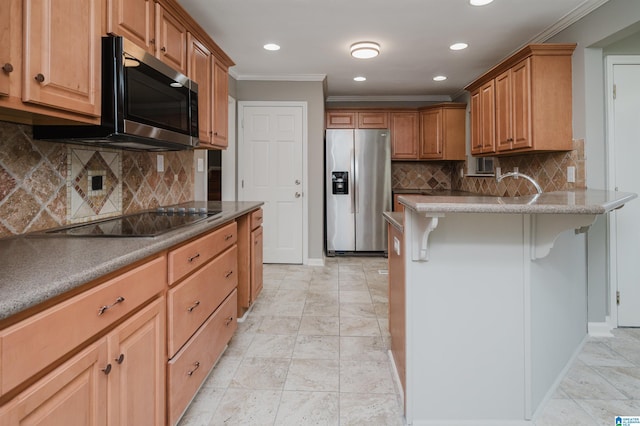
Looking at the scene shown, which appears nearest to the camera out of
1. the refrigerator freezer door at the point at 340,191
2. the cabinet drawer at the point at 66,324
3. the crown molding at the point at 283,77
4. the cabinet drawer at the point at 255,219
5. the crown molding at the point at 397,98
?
the cabinet drawer at the point at 66,324

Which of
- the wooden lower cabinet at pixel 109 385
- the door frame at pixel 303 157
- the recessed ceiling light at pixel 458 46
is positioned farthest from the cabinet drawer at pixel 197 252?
the recessed ceiling light at pixel 458 46

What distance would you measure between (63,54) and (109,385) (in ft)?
3.62

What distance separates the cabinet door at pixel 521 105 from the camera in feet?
9.43

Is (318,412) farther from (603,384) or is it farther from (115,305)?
(603,384)

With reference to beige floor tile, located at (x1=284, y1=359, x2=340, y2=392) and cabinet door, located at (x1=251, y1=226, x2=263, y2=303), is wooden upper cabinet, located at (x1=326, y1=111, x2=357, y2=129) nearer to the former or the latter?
cabinet door, located at (x1=251, y1=226, x2=263, y2=303)

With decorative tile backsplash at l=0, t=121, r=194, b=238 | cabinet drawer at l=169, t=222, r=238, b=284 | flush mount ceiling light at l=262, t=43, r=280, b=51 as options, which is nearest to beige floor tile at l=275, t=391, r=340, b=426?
cabinet drawer at l=169, t=222, r=238, b=284

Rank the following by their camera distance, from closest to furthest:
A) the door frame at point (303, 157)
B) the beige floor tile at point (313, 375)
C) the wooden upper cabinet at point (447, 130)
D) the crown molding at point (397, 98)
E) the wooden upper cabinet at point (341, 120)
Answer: the beige floor tile at point (313, 375), the door frame at point (303, 157), the wooden upper cabinet at point (447, 130), the wooden upper cabinet at point (341, 120), the crown molding at point (397, 98)

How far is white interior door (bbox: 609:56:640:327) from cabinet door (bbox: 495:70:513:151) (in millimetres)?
698

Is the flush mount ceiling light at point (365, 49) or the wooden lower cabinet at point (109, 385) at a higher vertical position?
the flush mount ceiling light at point (365, 49)

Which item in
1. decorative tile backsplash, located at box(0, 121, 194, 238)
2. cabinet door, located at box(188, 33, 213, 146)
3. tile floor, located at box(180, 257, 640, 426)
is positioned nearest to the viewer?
decorative tile backsplash, located at box(0, 121, 194, 238)

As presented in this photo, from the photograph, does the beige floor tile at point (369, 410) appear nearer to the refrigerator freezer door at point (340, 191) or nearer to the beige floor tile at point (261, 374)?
the beige floor tile at point (261, 374)

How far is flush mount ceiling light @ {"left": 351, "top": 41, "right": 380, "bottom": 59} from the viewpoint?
135 inches

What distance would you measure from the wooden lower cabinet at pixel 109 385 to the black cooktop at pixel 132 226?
1.12 ft

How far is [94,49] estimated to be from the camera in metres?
1.47
